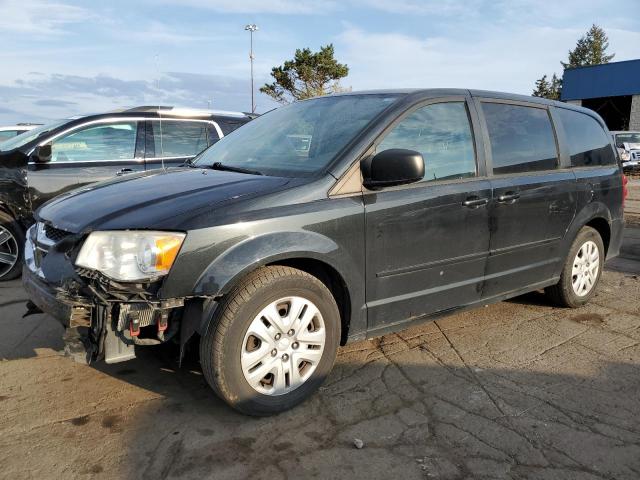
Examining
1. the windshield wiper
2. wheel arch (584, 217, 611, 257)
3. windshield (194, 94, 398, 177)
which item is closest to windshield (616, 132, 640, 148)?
wheel arch (584, 217, 611, 257)

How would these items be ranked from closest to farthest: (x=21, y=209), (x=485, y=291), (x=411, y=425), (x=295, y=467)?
(x=295, y=467)
(x=411, y=425)
(x=485, y=291)
(x=21, y=209)

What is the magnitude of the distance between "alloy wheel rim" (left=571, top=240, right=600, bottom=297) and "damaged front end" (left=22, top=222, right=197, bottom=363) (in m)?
3.48

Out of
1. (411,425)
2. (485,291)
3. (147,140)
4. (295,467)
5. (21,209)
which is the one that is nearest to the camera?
(295,467)

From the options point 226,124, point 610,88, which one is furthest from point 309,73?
point 226,124

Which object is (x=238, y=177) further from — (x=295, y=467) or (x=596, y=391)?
(x=596, y=391)

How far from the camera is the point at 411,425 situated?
2.79 meters

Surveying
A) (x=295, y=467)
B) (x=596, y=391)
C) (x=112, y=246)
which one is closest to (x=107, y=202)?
(x=112, y=246)

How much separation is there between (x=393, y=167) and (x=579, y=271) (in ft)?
8.45

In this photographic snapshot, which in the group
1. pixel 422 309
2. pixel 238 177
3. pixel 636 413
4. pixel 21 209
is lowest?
pixel 636 413

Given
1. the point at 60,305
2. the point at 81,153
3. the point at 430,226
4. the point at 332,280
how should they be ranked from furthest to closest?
the point at 81,153 → the point at 430,226 → the point at 332,280 → the point at 60,305

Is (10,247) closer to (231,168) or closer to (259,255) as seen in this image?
(231,168)

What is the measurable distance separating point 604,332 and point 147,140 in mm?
4940

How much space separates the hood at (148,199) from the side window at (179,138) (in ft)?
9.30

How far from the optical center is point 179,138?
6.28m
